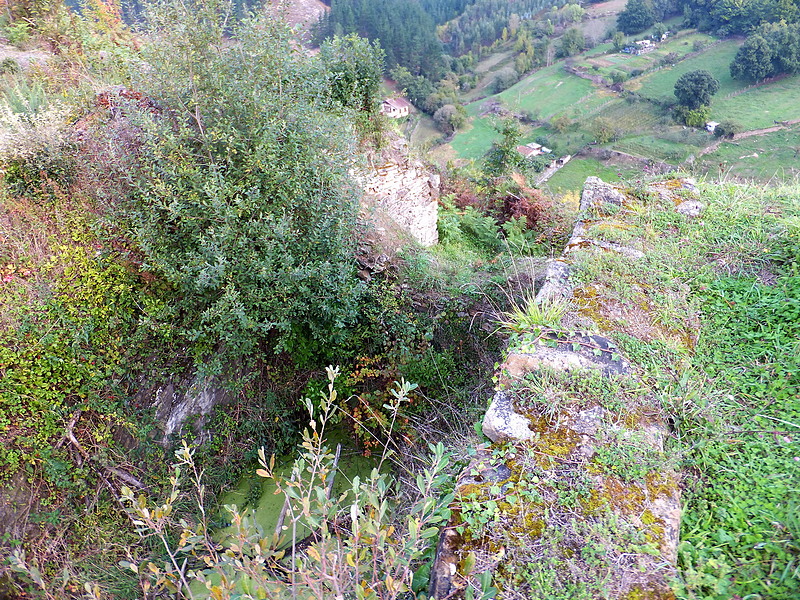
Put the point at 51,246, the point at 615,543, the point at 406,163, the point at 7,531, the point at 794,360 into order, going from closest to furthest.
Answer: the point at 615,543
the point at 794,360
the point at 7,531
the point at 51,246
the point at 406,163

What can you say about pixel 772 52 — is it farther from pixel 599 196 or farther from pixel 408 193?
pixel 599 196

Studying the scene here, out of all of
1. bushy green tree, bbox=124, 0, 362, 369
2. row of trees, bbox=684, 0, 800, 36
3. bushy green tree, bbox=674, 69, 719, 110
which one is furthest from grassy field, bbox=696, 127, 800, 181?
bushy green tree, bbox=124, 0, 362, 369

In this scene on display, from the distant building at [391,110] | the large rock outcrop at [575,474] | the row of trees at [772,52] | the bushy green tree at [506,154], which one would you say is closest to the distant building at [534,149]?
the distant building at [391,110]

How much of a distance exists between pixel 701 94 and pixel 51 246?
40781mm

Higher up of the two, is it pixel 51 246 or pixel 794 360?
→ pixel 51 246

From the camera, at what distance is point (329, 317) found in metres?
→ 5.14

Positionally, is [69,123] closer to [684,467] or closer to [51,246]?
[51,246]

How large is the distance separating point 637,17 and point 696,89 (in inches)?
924

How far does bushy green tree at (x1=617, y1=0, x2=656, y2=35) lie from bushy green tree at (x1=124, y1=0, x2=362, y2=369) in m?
59.2

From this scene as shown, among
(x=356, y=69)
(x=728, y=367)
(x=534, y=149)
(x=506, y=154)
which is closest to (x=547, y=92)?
(x=534, y=149)

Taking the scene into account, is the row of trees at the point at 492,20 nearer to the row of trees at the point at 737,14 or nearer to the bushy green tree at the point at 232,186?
the row of trees at the point at 737,14

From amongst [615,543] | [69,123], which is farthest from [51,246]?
[615,543]

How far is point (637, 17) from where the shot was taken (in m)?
48.1

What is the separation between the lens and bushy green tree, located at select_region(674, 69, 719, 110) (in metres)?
31.8
